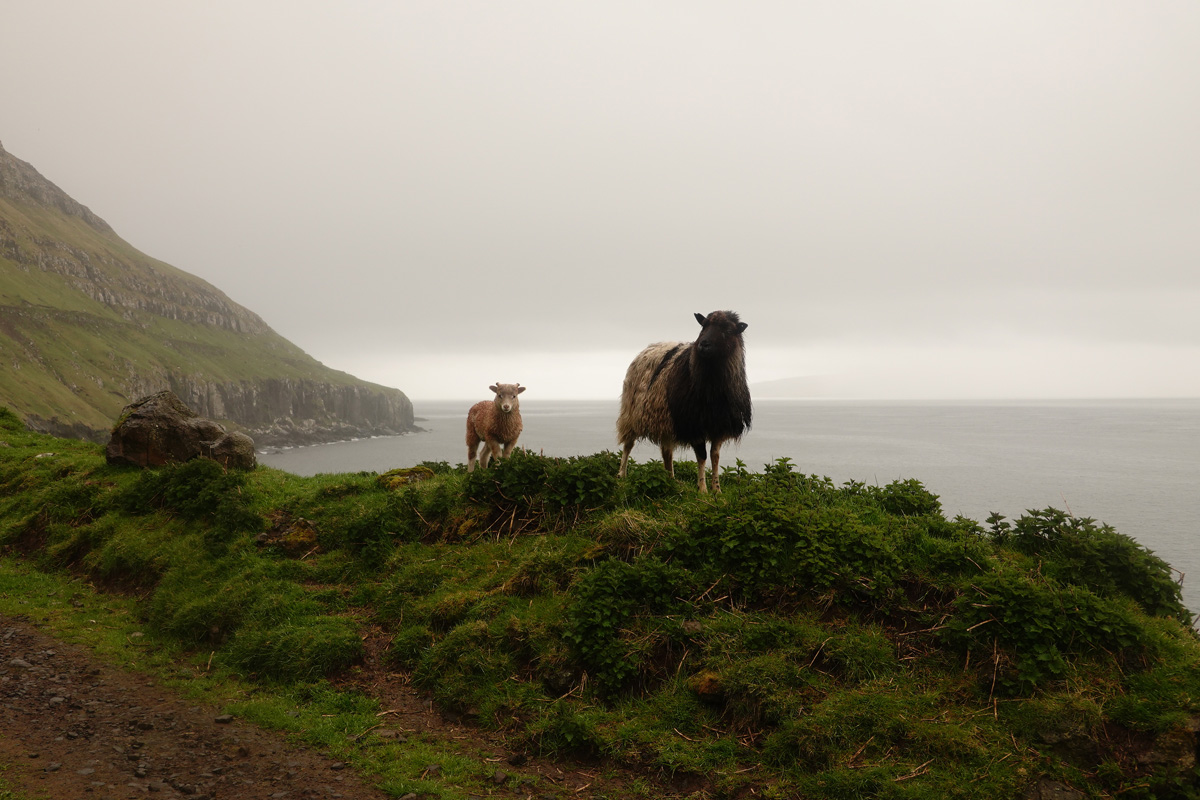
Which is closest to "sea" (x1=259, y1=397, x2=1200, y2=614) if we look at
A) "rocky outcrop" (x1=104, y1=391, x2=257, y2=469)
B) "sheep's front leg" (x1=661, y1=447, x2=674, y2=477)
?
"sheep's front leg" (x1=661, y1=447, x2=674, y2=477)

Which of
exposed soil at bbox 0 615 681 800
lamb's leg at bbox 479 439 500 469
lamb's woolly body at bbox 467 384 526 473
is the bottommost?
exposed soil at bbox 0 615 681 800

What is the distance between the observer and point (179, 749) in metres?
6.35

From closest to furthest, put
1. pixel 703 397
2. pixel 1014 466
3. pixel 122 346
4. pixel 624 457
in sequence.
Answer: pixel 703 397 < pixel 624 457 < pixel 1014 466 < pixel 122 346

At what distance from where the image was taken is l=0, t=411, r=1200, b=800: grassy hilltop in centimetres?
568

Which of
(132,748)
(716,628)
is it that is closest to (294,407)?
(132,748)

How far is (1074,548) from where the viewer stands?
7414 millimetres

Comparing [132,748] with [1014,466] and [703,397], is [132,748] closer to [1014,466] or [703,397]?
[703,397]

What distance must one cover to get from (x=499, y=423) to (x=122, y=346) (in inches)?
5609

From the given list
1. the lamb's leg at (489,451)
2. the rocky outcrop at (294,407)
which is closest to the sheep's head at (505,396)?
the lamb's leg at (489,451)

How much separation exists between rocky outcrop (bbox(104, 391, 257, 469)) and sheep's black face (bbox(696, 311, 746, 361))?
12.3 meters

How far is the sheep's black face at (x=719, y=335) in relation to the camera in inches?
409

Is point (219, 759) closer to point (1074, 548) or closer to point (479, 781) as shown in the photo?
point (479, 781)

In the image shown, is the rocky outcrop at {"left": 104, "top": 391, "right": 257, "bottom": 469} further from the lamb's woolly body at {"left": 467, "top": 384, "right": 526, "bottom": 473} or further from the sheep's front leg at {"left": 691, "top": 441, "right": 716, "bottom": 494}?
the sheep's front leg at {"left": 691, "top": 441, "right": 716, "bottom": 494}

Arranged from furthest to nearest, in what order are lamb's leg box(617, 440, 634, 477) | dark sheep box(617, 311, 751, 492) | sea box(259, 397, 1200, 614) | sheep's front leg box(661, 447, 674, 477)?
sea box(259, 397, 1200, 614)
sheep's front leg box(661, 447, 674, 477)
lamb's leg box(617, 440, 634, 477)
dark sheep box(617, 311, 751, 492)
